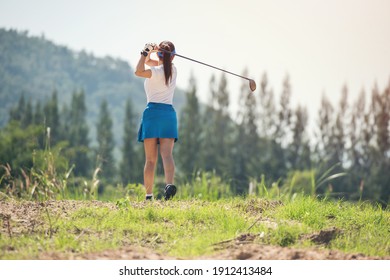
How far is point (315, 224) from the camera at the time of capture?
5016 millimetres

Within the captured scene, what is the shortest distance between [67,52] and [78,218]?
184211 millimetres

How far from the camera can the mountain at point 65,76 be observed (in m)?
116

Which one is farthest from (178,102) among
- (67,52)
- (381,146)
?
(381,146)

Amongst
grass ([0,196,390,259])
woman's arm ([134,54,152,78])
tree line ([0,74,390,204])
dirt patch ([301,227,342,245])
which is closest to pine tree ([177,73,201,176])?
tree line ([0,74,390,204])

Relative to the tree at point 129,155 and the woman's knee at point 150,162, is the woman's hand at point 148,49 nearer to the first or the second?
the woman's knee at point 150,162

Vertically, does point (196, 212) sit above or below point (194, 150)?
above

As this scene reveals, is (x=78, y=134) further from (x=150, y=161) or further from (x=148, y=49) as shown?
(x=148, y=49)

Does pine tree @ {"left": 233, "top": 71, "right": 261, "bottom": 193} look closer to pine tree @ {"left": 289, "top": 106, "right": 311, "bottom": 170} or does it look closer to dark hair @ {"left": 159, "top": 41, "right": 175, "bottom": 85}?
pine tree @ {"left": 289, "top": 106, "right": 311, "bottom": 170}

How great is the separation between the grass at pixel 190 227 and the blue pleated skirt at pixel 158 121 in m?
0.79

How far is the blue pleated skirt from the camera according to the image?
6.20 meters

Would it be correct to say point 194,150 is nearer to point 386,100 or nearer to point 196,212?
point 386,100

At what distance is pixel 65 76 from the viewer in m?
169

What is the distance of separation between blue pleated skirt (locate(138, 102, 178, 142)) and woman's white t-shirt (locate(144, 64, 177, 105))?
0.21ft

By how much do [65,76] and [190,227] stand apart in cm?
16985
